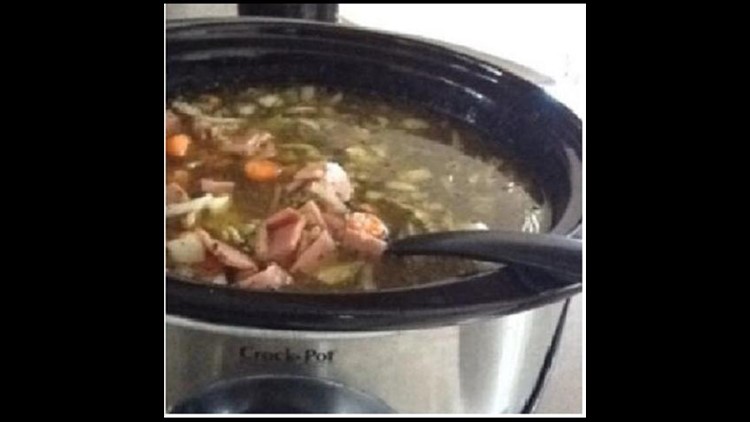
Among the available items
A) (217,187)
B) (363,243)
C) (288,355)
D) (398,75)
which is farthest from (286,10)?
(288,355)

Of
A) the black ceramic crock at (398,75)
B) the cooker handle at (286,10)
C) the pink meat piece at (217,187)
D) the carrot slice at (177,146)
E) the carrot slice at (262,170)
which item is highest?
the cooker handle at (286,10)

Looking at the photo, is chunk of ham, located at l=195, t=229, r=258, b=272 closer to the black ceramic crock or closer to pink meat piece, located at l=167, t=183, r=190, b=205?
pink meat piece, located at l=167, t=183, r=190, b=205

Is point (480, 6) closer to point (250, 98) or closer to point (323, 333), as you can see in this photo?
point (250, 98)

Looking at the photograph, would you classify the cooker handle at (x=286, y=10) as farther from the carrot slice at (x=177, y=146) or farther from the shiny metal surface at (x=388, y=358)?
the shiny metal surface at (x=388, y=358)

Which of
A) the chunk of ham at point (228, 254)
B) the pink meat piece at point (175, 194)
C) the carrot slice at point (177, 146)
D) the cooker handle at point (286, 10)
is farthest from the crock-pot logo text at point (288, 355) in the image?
the cooker handle at point (286, 10)
